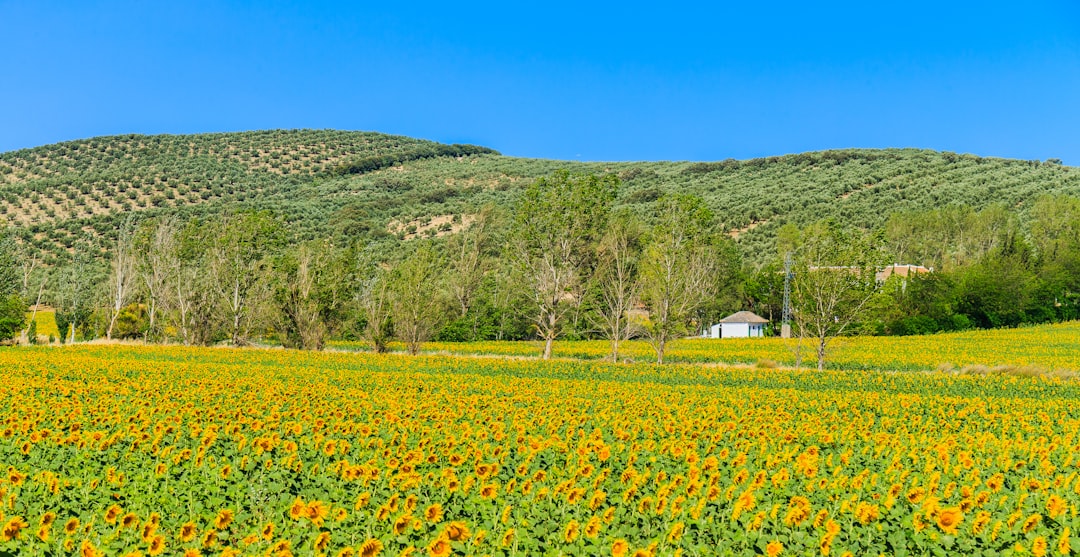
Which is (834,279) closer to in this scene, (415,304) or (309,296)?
(415,304)

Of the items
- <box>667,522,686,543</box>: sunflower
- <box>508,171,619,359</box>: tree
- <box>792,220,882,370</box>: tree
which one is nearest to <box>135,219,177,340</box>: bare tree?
<box>508,171,619,359</box>: tree

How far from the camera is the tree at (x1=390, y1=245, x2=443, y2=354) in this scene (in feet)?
122

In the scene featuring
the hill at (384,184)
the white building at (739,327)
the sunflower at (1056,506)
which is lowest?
the sunflower at (1056,506)

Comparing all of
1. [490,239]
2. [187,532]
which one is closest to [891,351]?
[187,532]

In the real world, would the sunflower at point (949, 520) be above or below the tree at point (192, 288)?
below

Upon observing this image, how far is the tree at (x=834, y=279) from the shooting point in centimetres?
3209

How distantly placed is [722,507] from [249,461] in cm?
506

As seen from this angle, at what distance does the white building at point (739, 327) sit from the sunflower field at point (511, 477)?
2176 inches

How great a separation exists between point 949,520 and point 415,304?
3264 centimetres

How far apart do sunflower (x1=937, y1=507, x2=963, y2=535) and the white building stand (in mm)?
64412

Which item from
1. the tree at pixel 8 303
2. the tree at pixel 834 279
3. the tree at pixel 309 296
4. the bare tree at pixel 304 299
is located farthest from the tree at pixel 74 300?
the tree at pixel 834 279

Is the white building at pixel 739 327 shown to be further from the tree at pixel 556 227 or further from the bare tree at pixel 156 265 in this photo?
the bare tree at pixel 156 265

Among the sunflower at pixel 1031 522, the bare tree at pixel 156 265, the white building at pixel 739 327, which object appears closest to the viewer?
the sunflower at pixel 1031 522

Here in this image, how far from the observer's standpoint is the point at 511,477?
26.7ft
